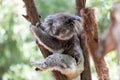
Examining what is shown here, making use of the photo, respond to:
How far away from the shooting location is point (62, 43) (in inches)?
76.5

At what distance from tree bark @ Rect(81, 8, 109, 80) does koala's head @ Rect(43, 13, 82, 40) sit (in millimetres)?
408

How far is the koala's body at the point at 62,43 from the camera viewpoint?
173cm

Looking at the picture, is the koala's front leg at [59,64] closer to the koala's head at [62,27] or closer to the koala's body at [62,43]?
the koala's body at [62,43]

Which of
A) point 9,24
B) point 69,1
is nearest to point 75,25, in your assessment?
point 9,24

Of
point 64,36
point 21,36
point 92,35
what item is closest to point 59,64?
point 64,36

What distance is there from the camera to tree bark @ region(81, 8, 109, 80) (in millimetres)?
1274

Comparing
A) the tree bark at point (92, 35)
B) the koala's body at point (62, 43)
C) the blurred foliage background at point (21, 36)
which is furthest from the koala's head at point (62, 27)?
the blurred foliage background at point (21, 36)

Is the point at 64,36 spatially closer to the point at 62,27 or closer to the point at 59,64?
the point at 62,27

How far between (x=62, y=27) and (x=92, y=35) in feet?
1.67

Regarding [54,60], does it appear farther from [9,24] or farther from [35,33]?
[9,24]

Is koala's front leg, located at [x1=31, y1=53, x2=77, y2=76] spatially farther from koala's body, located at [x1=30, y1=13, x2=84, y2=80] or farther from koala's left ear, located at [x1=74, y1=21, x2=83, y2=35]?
koala's left ear, located at [x1=74, y1=21, x2=83, y2=35]

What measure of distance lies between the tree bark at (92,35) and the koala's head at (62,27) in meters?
0.41

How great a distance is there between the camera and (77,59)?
184 centimetres

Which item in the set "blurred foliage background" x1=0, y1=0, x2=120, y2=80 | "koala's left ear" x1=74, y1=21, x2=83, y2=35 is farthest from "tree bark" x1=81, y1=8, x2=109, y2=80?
"blurred foliage background" x1=0, y1=0, x2=120, y2=80
